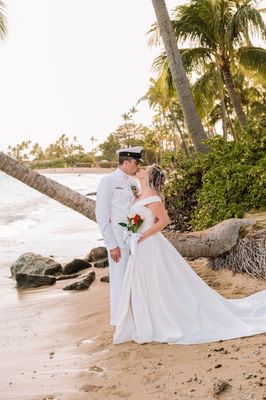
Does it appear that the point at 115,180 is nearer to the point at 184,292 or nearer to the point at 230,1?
the point at 184,292

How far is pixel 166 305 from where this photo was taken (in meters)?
4.92

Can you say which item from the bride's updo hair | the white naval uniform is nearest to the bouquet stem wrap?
the white naval uniform

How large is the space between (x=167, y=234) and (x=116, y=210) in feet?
6.70

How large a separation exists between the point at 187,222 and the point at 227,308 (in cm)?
463

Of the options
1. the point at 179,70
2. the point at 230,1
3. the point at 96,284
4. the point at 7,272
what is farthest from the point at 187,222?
the point at 230,1

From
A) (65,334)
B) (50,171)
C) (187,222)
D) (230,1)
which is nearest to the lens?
(65,334)

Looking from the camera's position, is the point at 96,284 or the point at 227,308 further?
the point at 96,284

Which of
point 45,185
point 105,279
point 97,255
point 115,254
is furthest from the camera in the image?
point 97,255

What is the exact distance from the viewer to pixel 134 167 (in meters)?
5.19

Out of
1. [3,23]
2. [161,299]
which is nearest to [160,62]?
[3,23]

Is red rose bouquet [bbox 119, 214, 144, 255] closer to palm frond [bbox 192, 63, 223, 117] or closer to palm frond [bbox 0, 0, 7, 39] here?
palm frond [bbox 0, 0, 7, 39]

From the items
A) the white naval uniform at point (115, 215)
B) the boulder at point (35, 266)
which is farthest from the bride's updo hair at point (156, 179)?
the boulder at point (35, 266)

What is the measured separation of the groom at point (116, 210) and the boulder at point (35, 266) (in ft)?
14.4

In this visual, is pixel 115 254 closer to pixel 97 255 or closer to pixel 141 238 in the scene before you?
pixel 141 238
